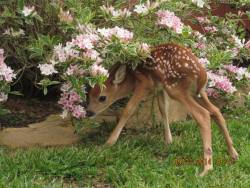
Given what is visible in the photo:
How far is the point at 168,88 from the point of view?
249 inches

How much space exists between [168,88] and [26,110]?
2.17 metres

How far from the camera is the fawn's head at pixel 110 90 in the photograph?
22.1ft

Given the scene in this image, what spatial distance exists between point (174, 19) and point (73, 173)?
6.29ft

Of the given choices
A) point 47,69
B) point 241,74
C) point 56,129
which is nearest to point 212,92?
point 241,74

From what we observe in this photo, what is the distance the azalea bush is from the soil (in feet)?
1.63

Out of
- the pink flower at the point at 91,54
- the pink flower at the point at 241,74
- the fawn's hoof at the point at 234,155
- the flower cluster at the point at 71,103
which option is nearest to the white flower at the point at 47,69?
the pink flower at the point at 91,54

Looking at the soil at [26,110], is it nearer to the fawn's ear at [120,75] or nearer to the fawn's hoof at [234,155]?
the fawn's ear at [120,75]

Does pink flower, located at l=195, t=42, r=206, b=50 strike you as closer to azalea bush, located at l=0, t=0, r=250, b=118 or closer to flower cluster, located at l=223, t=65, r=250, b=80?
azalea bush, located at l=0, t=0, r=250, b=118

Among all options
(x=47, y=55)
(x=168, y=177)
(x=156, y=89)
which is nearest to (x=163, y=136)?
(x=156, y=89)

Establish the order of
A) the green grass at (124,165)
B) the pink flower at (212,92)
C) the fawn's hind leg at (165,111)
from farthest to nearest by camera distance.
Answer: the pink flower at (212,92)
the fawn's hind leg at (165,111)
the green grass at (124,165)

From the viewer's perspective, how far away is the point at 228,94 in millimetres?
7672

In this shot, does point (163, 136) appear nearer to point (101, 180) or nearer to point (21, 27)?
point (101, 180)

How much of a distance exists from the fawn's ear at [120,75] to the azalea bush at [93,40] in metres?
0.09

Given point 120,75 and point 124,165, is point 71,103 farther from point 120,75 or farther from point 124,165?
point 124,165
